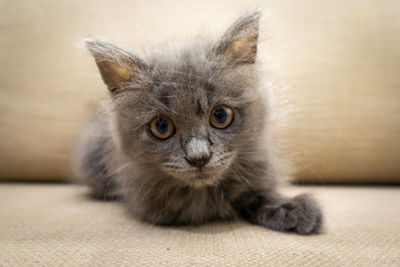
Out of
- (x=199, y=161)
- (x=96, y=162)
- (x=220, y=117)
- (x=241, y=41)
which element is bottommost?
(x=96, y=162)

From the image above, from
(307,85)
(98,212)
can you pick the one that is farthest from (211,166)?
(307,85)

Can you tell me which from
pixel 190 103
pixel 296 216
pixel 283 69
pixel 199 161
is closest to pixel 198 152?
pixel 199 161

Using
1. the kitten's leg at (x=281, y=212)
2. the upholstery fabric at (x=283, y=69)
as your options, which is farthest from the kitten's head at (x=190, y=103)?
the upholstery fabric at (x=283, y=69)

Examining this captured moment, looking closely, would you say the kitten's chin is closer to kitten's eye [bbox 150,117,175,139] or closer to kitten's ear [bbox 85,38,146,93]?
kitten's eye [bbox 150,117,175,139]

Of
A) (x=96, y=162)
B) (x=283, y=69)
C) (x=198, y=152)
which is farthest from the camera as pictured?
(x=283, y=69)

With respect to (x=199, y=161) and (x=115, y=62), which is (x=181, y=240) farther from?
(x=115, y=62)
